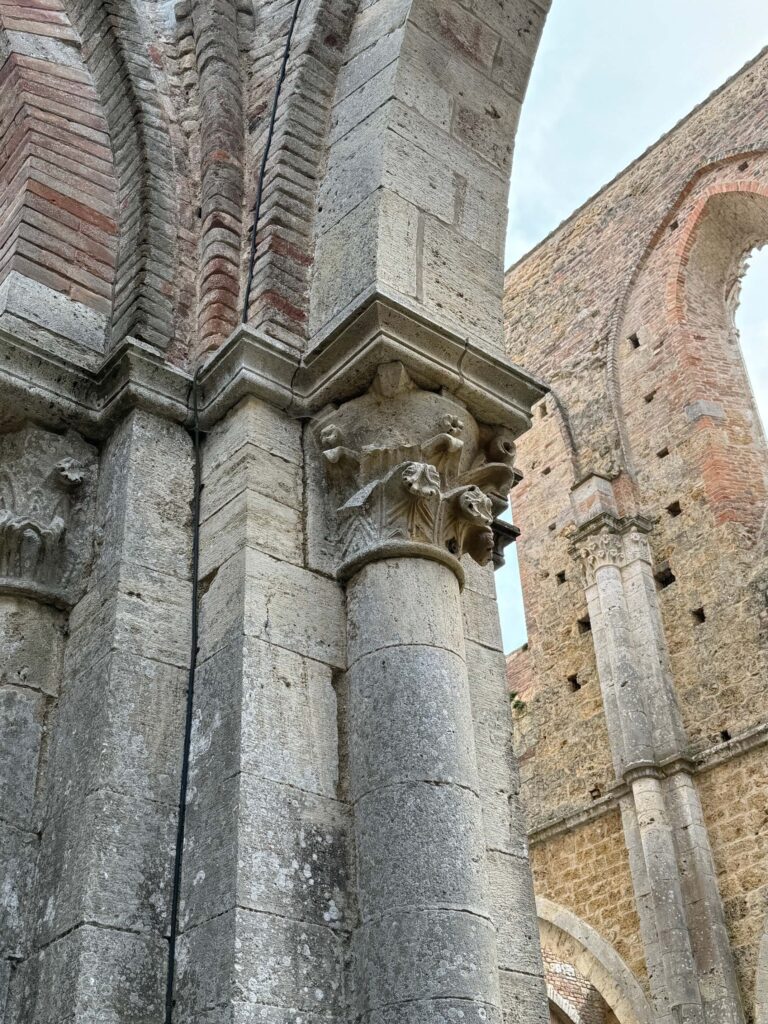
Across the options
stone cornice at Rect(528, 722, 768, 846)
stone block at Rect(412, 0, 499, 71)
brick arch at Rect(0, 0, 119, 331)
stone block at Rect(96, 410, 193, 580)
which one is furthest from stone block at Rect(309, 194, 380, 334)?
stone cornice at Rect(528, 722, 768, 846)

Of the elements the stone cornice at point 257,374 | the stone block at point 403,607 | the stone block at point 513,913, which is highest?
the stone cornice at point 257,374

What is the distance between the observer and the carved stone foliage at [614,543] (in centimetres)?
1234

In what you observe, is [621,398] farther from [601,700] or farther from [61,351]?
[61,351]

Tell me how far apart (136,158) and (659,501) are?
9.46 m

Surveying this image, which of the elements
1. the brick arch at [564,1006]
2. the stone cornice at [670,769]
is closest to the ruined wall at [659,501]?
the stone cornice at [670,769]

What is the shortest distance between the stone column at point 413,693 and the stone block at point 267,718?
0.26 feet

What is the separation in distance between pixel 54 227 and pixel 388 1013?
276 centimetres

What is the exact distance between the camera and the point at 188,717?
289 centimetres

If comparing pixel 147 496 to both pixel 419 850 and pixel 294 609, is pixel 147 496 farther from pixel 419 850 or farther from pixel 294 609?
pixel 419 850

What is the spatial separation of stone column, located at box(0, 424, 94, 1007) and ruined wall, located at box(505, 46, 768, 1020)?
835 cm

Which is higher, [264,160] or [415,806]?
[264,160]

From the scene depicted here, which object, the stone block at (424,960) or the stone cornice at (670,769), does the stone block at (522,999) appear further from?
the stone cornice at (670,769)

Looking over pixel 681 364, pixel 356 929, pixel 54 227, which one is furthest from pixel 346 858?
pixel 681 364

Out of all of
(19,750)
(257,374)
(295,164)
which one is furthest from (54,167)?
(19,750)
